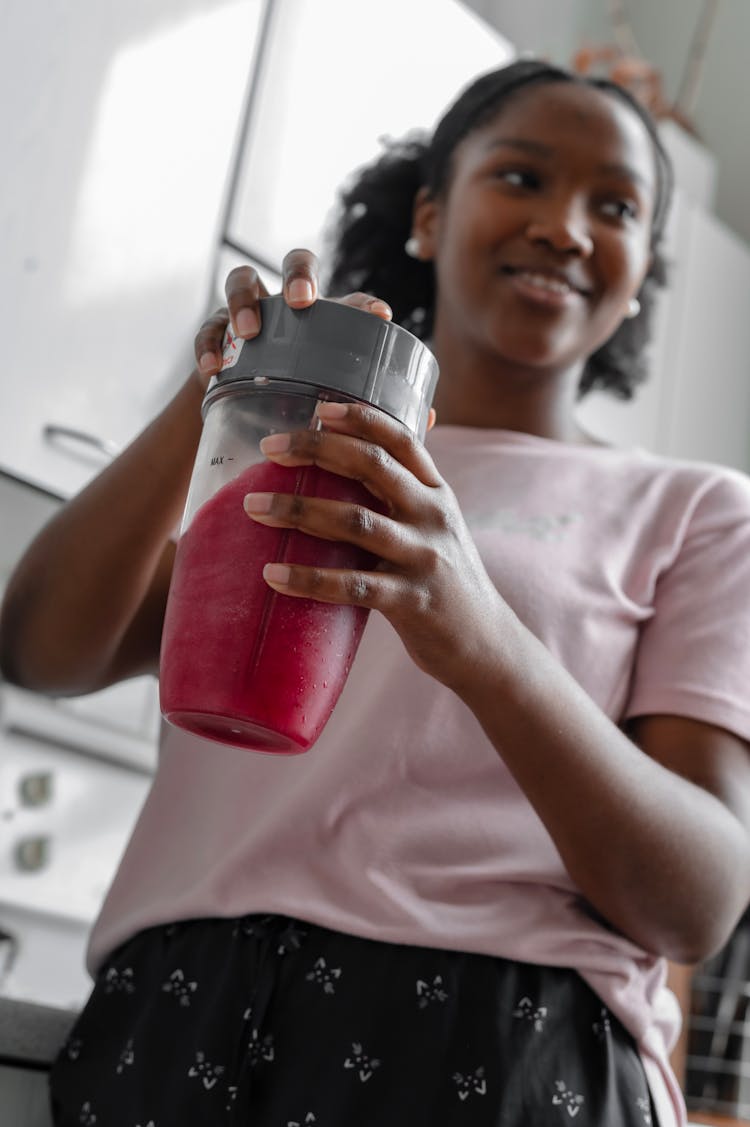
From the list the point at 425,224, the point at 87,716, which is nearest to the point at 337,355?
the point at 425,224

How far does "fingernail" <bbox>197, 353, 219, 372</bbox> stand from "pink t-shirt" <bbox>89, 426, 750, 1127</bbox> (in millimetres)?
294

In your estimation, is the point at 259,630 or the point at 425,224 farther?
the point at 425,224

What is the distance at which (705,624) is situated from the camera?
35.5 inches

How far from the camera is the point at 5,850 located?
180 cm

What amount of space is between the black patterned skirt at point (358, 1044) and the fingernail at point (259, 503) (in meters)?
0.33

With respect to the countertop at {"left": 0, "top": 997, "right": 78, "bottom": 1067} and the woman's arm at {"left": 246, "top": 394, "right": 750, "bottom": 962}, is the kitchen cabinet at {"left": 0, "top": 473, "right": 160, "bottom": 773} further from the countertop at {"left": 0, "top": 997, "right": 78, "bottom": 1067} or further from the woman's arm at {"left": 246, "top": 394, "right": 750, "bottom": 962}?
the woman's arm at {"left": 246, "top": 394, "right": 750, "bottom": 962}

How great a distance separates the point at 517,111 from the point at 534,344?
0.75 feet

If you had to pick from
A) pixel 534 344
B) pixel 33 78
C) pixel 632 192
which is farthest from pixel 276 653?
pixel 33 78

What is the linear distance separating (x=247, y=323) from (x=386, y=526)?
0.11m

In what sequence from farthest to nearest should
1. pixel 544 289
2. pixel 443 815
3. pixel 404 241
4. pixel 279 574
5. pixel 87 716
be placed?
pixel 87 716 → pixel 404 241 → pixel 544 289 → pixel 443 815 → pixel 279 574

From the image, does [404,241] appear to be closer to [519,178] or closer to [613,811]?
[519,178]

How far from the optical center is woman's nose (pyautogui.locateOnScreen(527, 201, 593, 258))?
107cm

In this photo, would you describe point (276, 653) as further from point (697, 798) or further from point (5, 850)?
point (5, 850)

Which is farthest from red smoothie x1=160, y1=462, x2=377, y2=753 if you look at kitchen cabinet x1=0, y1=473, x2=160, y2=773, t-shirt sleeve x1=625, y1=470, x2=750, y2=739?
kitchen cabinet x1=0, y1=473, x2=160, y2=773
